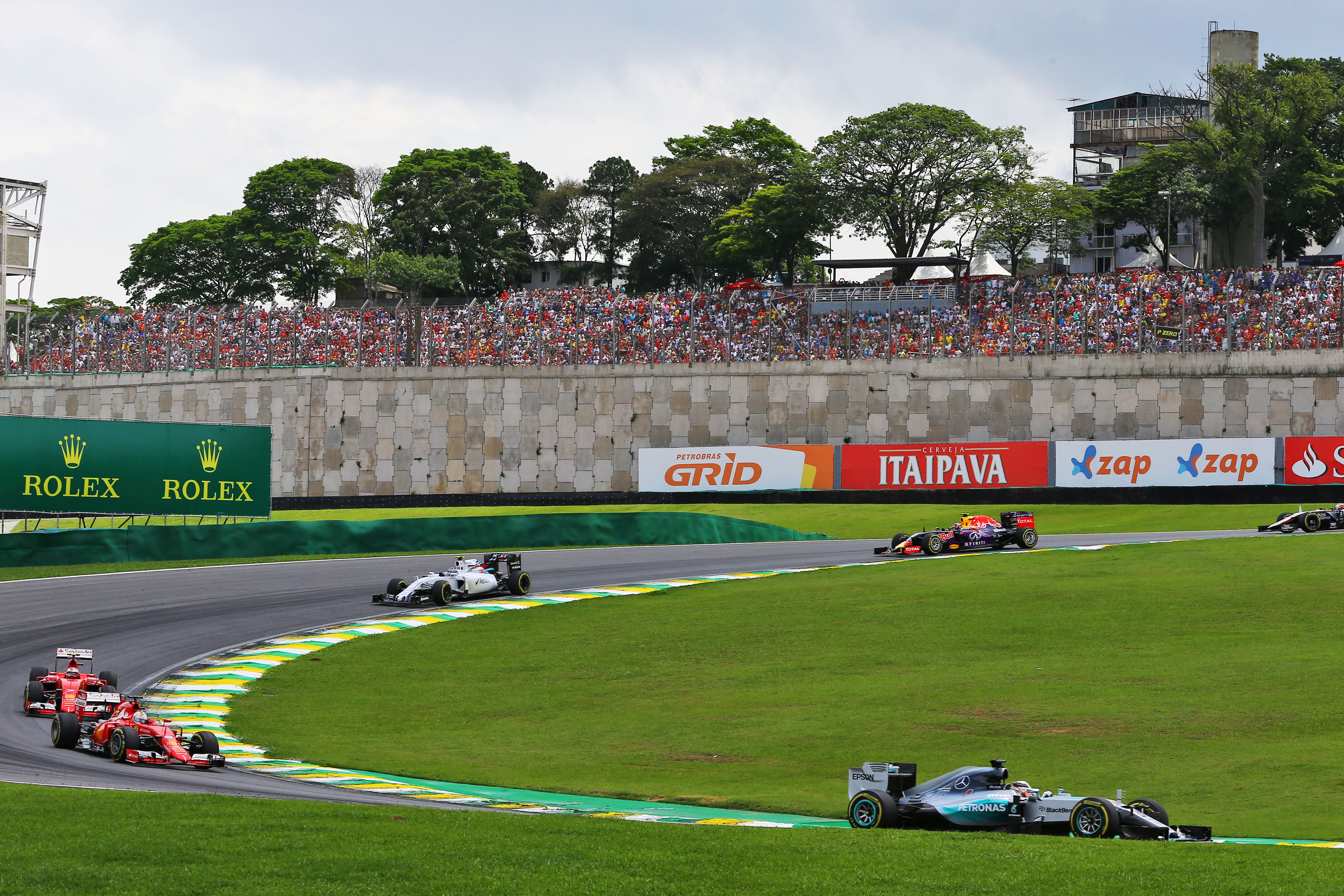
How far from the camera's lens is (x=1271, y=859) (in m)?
9.20

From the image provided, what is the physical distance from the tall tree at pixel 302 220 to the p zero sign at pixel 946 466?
46443mm

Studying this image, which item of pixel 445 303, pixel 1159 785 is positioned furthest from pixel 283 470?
pixel 1159 785

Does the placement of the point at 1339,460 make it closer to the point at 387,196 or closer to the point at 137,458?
the point at 137,458

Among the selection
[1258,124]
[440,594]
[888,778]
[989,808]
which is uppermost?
[1258,124]

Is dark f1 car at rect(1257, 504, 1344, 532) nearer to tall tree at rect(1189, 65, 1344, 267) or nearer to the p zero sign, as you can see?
the p zero sign

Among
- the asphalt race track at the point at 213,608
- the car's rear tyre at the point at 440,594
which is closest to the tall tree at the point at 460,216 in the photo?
the asphalt race track at the point at 213,608

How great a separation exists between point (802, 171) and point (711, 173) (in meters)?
11.9

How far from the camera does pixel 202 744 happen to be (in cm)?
1472

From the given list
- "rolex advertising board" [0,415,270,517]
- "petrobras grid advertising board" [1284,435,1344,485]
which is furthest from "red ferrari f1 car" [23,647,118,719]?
"petrobras grid advertising board" [1284,435,1344,485]

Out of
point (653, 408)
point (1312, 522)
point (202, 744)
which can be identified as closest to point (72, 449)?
→ point (653, 408)

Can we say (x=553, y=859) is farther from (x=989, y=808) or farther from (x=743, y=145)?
(x=743, y=145)

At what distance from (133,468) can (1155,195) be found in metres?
54.3

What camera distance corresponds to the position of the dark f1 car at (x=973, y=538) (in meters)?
32.7

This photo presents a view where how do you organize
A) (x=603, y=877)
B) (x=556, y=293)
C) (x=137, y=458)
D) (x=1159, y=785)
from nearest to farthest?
(x=603, y=877)
(x=1159, y=785)
(x=137, y=458)
(x=556, y=293)
